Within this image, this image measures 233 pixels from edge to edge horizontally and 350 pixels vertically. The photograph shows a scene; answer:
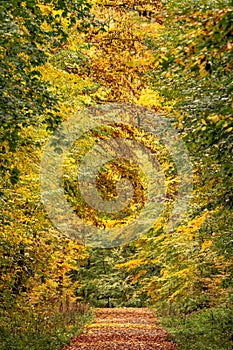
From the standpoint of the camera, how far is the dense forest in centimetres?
698

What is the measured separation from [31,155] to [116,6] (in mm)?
5926

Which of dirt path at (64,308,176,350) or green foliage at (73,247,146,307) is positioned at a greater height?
green foliage at (73,247,146,307)

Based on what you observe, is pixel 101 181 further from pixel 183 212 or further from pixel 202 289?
pixel 202 289

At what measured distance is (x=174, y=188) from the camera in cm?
1558

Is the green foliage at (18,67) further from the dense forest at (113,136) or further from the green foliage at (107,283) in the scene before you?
the green foliage at (107,283)

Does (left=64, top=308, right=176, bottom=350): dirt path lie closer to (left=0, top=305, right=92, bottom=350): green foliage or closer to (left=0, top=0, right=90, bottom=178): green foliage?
(left=0, top=305, right=92, bottom=350): green foliage

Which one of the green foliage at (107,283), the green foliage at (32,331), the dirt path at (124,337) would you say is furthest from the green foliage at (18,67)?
the green foliage at (107,283)

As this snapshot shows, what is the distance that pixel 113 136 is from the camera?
1653cm

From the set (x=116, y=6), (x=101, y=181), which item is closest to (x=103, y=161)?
(x=101, y=181)

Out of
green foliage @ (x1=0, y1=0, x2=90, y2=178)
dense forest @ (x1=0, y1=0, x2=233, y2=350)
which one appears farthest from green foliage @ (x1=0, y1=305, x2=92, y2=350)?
green foliage @ (x1=0, y1=0, x2=90, y2=178)

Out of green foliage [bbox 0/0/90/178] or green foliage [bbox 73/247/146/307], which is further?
green foliage [bbox 73/247/146/307]

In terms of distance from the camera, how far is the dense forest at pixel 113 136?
6984 millimetres

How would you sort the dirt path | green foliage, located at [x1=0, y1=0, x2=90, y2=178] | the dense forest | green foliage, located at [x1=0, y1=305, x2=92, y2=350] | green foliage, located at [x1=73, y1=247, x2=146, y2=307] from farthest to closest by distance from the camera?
green foliage, located at [x1=73, y1=247, x2=146, y2=307] → the dirt path → green foliage, located at [x1=0, y1=305, x2=92, y2=350] → the dense forest → green foliage, located at [x1=0, y1=0, x2=90, y2=178]

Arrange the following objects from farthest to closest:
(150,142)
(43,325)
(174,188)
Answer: (150,142), (174,188), (43,325)
